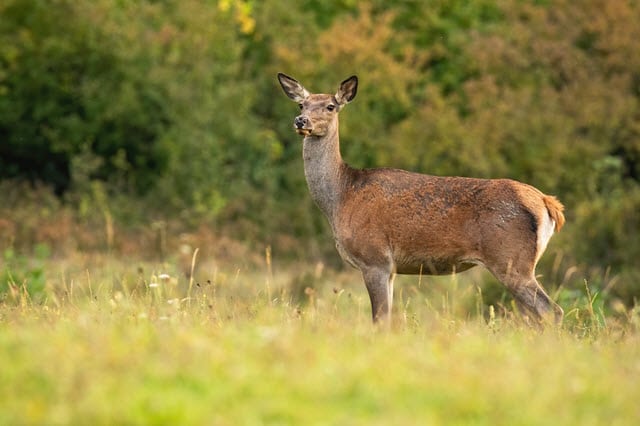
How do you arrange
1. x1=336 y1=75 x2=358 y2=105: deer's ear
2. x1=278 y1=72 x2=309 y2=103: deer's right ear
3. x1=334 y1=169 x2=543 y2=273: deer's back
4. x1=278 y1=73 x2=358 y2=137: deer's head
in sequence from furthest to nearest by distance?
x1=278 y1=72 x2=309 y2=103: deer's right ear → x1=336 y1=75 x2=358 y2=105: deer's ear → x1=278 y1=73 x2=358 y2=137: deer's head → x1=334 y1=169 x2=543 y2=273: deer's back

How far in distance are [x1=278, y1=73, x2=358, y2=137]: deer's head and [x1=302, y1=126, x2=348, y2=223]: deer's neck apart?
4.1 inches

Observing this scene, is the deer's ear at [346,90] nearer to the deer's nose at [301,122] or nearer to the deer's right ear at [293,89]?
the deer's right ear at [293,89]

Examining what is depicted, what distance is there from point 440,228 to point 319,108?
5.61 feet

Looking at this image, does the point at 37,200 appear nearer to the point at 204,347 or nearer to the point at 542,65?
the point at 542,65

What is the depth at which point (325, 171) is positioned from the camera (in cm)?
1024

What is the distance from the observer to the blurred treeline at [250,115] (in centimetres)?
2497

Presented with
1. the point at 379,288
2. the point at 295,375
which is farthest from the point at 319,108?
the point at 295,375

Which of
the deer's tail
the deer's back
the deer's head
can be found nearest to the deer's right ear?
the deer's head

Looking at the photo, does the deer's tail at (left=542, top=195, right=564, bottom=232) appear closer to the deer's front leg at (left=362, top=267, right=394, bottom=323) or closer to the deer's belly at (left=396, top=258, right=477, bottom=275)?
the deer's belly at (left=396, top=258, right=477, bottom=275)

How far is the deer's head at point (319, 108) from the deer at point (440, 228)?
26 mm

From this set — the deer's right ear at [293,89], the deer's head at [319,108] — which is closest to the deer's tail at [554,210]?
the deer's head at [319,108]

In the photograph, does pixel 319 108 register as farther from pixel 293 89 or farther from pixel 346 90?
pixel 293 89

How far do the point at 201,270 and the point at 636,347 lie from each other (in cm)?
1028

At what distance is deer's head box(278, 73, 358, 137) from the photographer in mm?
10062
